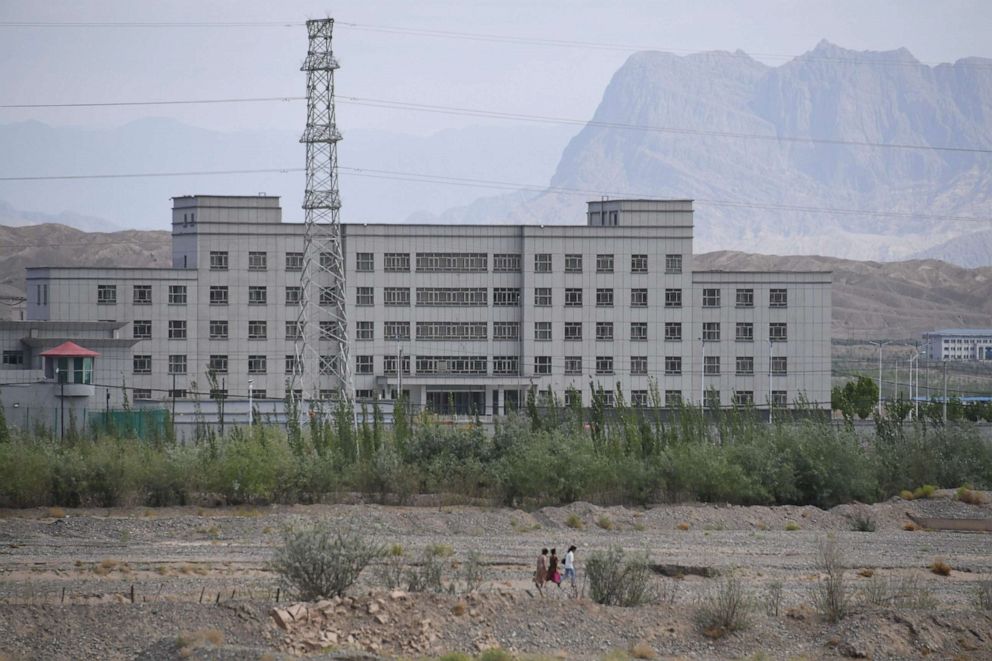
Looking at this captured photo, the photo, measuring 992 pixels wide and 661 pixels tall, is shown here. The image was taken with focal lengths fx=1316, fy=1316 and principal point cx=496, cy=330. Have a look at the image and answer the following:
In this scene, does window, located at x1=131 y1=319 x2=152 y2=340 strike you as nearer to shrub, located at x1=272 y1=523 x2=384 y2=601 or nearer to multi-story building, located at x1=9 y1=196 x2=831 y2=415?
multi-story building, located at x1=9 y1=196 x2=831 y2=415

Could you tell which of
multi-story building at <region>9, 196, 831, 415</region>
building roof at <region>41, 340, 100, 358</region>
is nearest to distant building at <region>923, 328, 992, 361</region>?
multi-story building at <region>9, 196, 831, 415</region>

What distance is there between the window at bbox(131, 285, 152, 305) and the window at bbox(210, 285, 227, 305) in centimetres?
387

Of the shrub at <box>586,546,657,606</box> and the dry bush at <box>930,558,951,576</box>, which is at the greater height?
the shrub at <box>586,546,657,606</box>

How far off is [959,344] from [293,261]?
128 metres

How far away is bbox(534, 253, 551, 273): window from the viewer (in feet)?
281

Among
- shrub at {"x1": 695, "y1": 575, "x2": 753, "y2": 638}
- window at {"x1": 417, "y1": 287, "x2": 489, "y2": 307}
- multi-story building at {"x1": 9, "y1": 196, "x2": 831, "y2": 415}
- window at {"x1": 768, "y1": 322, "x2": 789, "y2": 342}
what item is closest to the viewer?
shrub at {"x1": 695, "y1": 575, "x2": 753, "y2": 638}

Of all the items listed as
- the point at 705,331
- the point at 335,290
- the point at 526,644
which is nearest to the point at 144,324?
the point at 335,290

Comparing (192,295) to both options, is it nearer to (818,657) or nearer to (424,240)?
(424,240)

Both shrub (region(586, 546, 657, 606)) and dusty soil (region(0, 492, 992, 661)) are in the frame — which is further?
shrub (region(586, 546, 657, 606))

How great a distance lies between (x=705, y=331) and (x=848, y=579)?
52327mm

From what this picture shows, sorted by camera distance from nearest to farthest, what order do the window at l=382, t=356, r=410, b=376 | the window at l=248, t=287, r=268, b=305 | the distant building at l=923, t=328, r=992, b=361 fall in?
the window at l=248, t=287, r=268, b=305 < the window at l=382, t=356, r=410, b=376 < the distant building at l=923, t=328, r=992, b=361

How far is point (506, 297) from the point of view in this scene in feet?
283

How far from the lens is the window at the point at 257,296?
8412 centimetres

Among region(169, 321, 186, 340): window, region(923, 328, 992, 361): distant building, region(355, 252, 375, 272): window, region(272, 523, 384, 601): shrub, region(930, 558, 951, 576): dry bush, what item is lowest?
region(930, 558, 951, 576): dry bush
